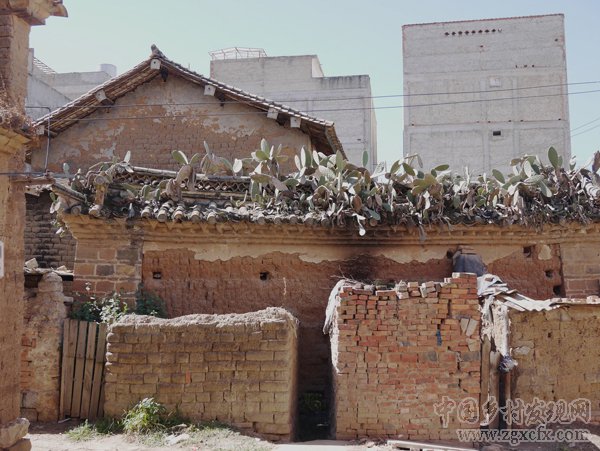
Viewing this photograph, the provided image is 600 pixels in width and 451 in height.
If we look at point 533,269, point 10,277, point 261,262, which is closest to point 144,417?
point 10,277

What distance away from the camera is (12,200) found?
6.84m

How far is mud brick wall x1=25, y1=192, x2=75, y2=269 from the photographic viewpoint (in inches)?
566

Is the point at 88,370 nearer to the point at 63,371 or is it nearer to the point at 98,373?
the point at 98,373

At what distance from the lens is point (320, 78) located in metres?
27.8

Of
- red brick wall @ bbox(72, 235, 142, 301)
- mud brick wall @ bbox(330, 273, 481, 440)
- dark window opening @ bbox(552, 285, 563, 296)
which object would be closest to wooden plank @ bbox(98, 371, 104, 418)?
red brick wall @ bbox(72, 235, 142, 301)

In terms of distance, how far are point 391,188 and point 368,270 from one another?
4.88 ft

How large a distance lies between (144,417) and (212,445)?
1056mm

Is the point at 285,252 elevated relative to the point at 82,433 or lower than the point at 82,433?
elevated

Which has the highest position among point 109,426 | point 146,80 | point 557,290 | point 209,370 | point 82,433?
point 146,80

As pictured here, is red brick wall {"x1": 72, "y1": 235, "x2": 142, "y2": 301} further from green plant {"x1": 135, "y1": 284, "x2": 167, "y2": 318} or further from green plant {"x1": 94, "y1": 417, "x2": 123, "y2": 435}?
green plant {"x1": 94, "y1": 417, "x2": 123, "y2": 435}

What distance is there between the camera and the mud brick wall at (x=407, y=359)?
8.19 m

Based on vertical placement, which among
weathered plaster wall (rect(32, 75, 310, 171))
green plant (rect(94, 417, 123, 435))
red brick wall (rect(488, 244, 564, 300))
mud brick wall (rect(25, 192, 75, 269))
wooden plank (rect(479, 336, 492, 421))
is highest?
weathered plaster wall (rect(32, 75, 310, 171))

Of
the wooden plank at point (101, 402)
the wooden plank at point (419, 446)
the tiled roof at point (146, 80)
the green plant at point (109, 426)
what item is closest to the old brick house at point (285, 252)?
the wooden plank at point (101, 402)

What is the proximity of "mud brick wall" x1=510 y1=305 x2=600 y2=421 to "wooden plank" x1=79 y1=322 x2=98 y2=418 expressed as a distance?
234 inches
